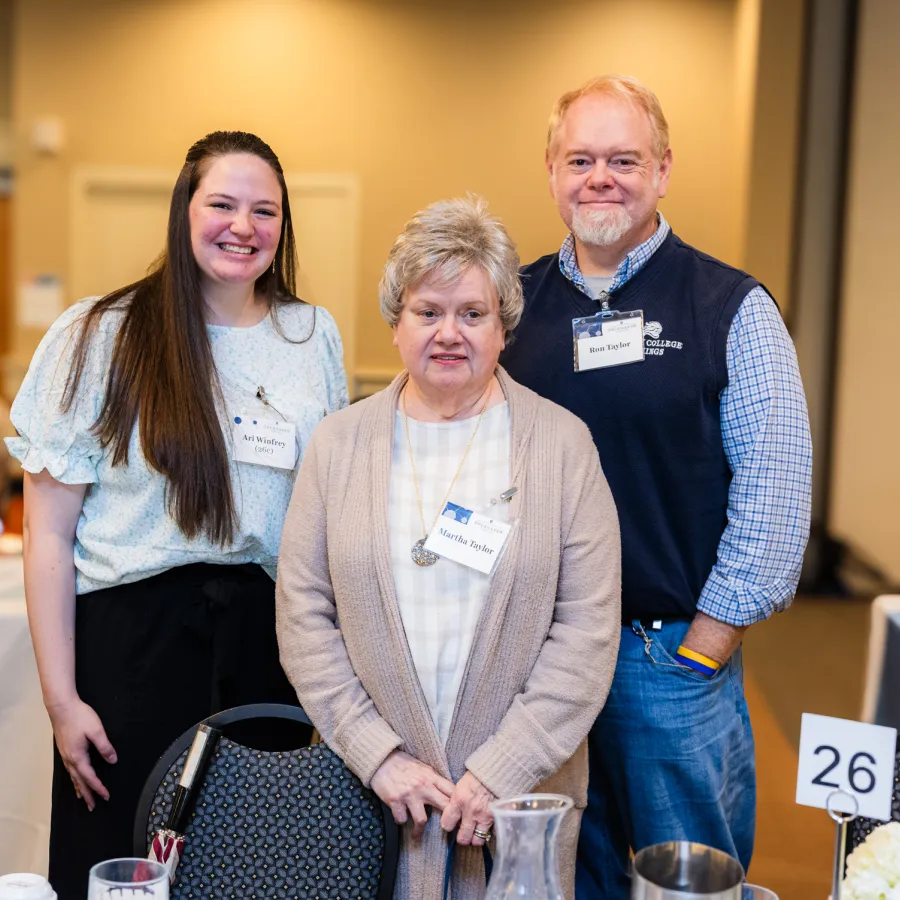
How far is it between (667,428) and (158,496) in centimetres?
88

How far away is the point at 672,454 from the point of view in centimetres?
195

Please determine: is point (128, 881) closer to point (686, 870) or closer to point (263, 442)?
point (686, 870)

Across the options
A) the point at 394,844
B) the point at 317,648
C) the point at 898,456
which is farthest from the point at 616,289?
the point at 898,456

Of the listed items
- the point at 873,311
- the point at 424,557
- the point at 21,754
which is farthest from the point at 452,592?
the point at 873,311

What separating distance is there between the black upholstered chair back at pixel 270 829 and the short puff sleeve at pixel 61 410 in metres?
0.53

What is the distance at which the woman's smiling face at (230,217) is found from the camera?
1.89m

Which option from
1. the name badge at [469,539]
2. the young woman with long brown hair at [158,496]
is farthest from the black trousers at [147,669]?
the name badge at [469,539]

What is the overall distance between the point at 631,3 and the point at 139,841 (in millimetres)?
5992

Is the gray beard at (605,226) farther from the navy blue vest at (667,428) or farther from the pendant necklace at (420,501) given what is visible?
the pendant necklace at (420,501)

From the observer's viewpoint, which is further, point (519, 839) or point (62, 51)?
point (62, 51)

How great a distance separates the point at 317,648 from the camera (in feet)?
5.59

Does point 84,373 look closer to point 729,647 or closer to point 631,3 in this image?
point 729,647

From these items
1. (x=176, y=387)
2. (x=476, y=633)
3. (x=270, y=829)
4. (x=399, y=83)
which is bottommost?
(x=270, y=829)

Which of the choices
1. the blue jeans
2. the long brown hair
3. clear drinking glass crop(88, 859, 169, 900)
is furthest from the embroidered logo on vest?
clear drinking glass crop(88, 859, 169, 900)
